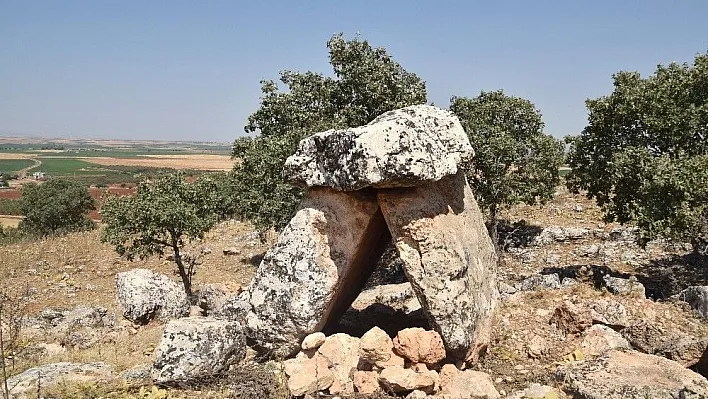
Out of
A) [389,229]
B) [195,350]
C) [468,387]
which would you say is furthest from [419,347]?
[195,350]

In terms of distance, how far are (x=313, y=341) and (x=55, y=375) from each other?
523cm

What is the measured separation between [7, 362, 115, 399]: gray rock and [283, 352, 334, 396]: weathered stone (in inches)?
154

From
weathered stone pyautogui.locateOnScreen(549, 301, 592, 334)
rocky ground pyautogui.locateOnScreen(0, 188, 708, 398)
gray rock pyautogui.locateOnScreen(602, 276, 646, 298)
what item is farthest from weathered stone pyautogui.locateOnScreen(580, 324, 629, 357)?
gray rock pyautogui.locateOnScreen(602, 276, 646, 298)

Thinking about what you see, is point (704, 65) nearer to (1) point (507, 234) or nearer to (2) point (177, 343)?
(1) point (507, 234)

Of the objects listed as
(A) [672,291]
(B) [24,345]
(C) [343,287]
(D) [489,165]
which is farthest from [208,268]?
(A) [672,291]

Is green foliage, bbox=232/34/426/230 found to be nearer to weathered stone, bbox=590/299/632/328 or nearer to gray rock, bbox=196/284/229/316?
gray rock, bbox=196/284/229/316

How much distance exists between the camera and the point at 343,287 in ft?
39.1

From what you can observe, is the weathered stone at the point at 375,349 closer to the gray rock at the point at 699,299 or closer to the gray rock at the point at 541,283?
the gray rock at the point at 541,283

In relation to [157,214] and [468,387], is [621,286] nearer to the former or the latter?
[468,387]

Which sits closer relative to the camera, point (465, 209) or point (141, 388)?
point (141, 388)

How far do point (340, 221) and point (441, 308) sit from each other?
2749 mm

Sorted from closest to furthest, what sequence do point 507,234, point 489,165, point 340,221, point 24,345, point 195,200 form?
point 340,221 → point 24,345 → point 195,200 → point 489,165 → point 507,234

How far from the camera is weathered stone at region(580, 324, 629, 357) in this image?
1062cm

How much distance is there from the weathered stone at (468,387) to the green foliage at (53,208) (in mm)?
39413
